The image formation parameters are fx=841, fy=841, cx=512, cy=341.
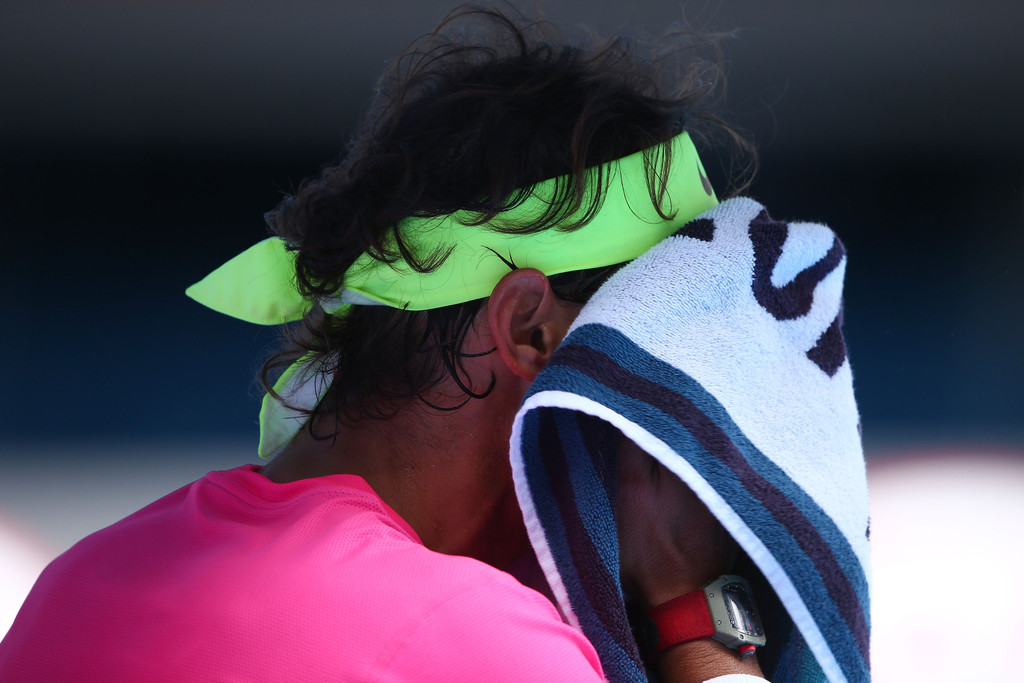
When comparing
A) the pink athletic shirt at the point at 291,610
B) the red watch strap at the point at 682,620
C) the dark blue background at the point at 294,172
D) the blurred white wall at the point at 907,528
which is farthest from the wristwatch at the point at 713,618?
the dark blue background at the point at 294,172

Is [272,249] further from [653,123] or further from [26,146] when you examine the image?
[26,146]

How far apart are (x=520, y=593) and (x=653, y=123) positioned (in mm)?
434

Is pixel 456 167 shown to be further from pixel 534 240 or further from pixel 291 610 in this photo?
pixel 291 610

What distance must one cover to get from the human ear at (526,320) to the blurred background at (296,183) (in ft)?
2.02

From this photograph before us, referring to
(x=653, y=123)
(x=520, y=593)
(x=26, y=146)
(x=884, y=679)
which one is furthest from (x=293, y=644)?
(x=26, y=146)

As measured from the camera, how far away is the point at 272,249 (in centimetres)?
80

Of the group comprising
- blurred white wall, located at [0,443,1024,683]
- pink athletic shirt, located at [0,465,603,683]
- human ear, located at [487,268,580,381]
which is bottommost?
blurred white wall, located at [0,443,1024,683]

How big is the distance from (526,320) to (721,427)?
0.59 feet

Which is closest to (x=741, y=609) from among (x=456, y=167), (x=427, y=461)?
(x=427, y=461)

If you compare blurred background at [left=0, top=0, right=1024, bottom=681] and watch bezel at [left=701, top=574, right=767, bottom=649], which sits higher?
blurred background at [left=0, top=0, right=1024, bottom=681]

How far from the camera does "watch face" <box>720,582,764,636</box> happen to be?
0.68 meters

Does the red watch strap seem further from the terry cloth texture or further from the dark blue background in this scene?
the dark blue background

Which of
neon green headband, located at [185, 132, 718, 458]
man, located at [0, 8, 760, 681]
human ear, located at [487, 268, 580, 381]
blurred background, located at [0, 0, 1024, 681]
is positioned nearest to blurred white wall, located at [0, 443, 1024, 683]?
blurred background, located at [0, 0, 1024, 681]

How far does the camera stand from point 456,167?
688 millimetres
